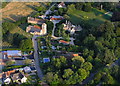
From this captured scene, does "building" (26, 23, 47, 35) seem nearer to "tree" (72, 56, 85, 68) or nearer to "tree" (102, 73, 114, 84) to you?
"tree" (72, 56, 85, 68)

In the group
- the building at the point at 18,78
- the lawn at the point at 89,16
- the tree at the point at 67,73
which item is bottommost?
the building at the point at 18,78

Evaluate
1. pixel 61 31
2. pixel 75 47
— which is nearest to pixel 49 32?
pixel 61 31

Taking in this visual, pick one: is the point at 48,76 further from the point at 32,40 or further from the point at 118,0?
the point at 118,0

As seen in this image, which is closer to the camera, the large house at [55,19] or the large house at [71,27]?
the large house at [71,27]

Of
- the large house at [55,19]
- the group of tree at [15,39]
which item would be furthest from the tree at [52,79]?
the large house at [55,19]

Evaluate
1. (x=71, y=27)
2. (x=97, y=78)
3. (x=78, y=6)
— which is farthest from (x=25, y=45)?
(x=78, y=6)

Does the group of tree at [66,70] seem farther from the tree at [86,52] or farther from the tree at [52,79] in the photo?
the tree at [86,52]

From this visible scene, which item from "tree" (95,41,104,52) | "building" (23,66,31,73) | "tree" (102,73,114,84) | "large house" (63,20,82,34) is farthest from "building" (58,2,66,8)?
"tree" (102,73,114,84)
